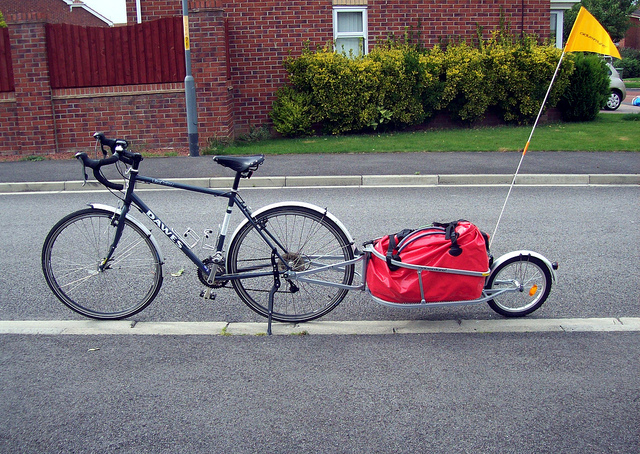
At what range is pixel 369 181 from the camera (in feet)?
34.3

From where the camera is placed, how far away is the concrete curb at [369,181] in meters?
10.2

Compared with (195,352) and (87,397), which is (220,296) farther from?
(87,397)

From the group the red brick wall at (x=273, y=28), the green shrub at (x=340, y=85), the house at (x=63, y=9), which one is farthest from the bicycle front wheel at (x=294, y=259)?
the house at (x=63, y=9)

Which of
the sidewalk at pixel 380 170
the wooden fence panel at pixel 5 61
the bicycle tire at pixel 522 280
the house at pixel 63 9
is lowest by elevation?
the bicycle tire at pixel 522 280

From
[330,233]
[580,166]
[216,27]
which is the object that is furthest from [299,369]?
[216,27]

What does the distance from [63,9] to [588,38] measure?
1624 inches

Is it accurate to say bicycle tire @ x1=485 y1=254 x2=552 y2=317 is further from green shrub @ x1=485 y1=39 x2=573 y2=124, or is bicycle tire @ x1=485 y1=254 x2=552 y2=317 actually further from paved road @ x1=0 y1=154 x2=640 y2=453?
green shrub @ x1=485 y1=39 x2=573 y2=124

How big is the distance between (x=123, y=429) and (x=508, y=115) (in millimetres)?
15268

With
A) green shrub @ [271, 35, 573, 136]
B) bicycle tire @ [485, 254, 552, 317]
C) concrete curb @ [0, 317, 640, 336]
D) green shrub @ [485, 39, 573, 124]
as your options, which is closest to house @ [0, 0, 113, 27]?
green shrub @ [271, 35, 573, 136]

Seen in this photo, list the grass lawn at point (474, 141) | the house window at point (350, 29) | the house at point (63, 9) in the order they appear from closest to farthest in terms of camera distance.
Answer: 1. the grass lawn at point (474, 141)
2. the house window at point (350, 29)
3. the house at point (63, 9)

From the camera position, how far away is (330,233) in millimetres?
4535

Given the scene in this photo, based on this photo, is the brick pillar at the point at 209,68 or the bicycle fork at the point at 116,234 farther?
the brick pillar at the point at 209,68

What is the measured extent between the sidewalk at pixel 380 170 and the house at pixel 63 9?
84.8 ft

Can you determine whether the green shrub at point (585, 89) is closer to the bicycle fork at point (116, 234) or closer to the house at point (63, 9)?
the bicycle fork at point (116, 234)
